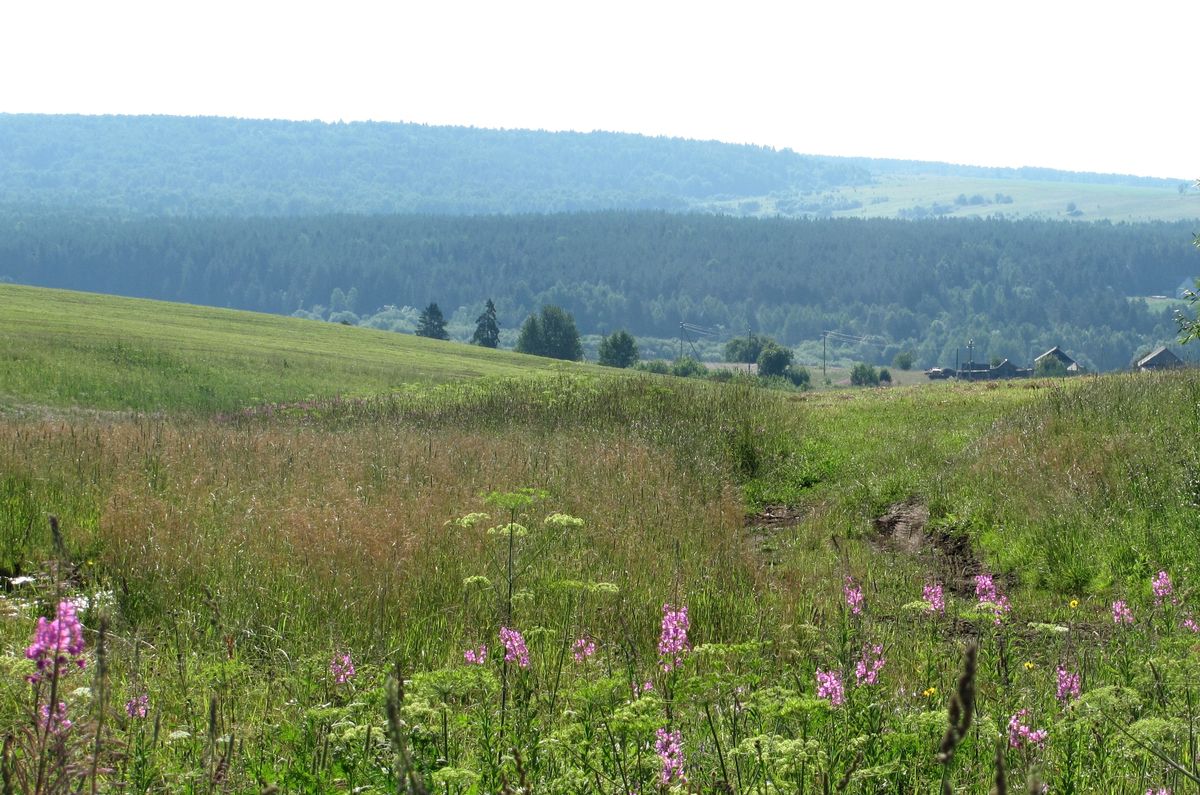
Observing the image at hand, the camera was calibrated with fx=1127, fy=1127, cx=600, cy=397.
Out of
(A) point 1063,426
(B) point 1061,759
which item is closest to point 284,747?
(B) point 1061,759

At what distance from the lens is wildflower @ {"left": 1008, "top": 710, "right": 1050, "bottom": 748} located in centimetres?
416

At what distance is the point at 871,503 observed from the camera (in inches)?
576

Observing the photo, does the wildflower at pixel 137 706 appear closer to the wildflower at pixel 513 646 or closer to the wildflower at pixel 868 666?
the wildflower at pixel 513 646

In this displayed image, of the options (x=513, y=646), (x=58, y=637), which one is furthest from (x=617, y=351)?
(x=58, y=637)

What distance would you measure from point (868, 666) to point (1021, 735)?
0.85m

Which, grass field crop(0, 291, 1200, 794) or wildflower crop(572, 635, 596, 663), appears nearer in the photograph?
grass field crop(0, 291, 1200, 794)

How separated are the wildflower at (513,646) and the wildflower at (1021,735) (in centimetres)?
195

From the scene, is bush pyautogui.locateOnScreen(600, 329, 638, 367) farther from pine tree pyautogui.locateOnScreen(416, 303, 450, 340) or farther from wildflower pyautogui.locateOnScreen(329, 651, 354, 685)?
wildflower pyautogui.locateOnScreen(329, 651, 354, 685)

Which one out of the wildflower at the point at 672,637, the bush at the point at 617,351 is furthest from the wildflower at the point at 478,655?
the bush at the point at 617,351

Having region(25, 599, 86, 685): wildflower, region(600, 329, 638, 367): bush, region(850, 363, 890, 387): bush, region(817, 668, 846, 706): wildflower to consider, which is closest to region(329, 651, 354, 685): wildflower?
region(817, 668, 846, 706): wildflower

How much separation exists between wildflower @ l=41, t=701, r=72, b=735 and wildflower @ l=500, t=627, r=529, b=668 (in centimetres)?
171

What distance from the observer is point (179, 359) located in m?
40.3

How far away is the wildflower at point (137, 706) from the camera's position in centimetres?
425

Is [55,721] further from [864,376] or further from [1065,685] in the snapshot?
[864,376]
